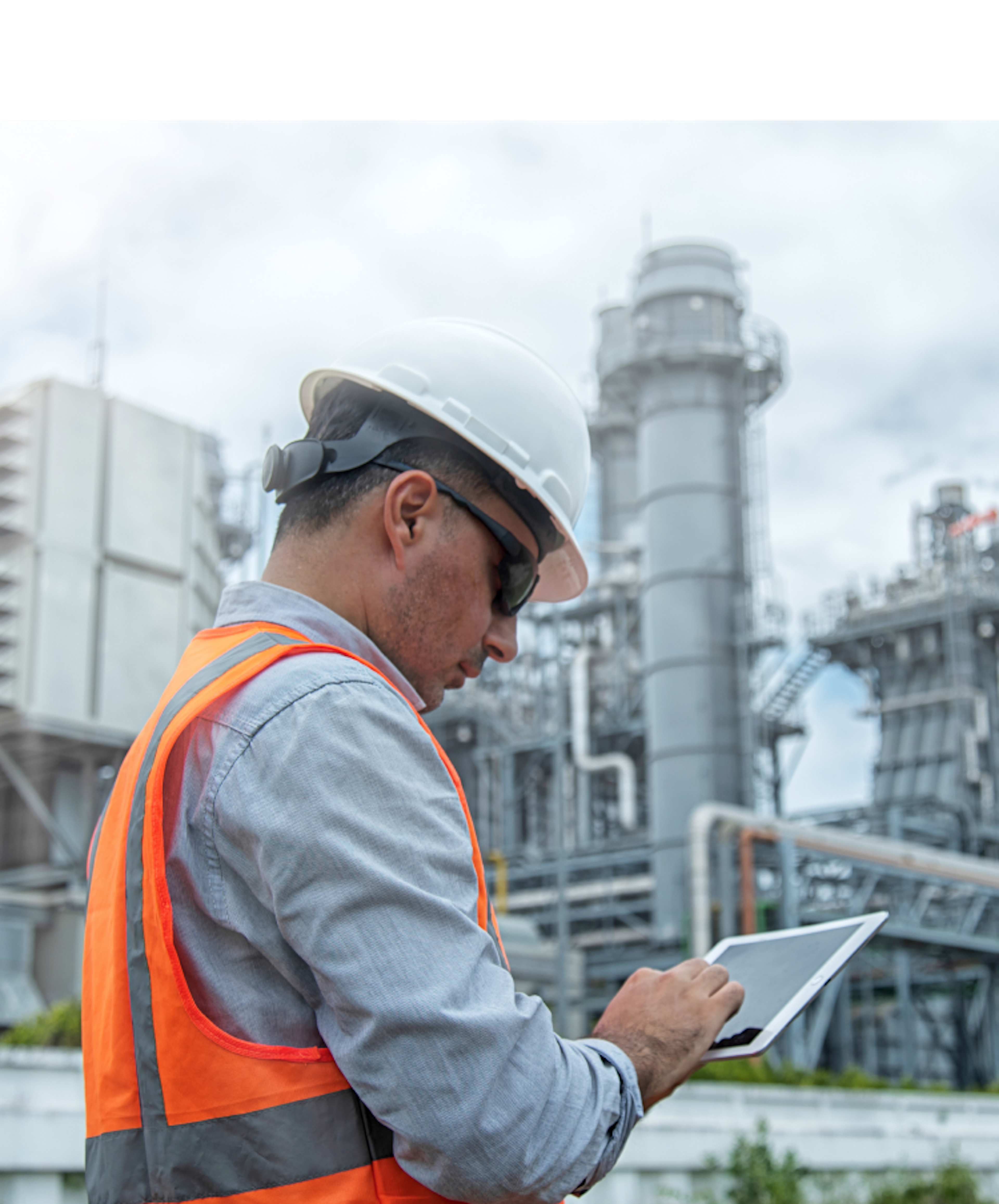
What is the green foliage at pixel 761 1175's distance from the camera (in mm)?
4379

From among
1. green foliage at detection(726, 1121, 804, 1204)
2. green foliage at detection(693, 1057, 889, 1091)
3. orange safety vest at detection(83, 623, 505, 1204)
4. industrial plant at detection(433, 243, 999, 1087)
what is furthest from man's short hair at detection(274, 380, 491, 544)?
industrial plant at detection(433, 243, 999, 1087)

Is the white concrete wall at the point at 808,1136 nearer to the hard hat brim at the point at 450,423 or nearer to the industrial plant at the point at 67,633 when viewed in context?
the hard hat brim at the point at 450,423

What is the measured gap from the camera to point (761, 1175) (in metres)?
4.46

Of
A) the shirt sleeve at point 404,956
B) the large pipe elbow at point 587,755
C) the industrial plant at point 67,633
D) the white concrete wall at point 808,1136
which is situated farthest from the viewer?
the large pipe elbow at point 587,755

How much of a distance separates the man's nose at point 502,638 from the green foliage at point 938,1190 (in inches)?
166

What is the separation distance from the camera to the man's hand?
4.27 ft

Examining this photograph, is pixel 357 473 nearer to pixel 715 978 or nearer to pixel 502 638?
pixel 502 638

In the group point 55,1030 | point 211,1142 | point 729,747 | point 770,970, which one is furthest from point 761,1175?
point 729,747

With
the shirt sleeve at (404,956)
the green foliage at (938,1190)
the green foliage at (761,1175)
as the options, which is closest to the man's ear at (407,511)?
the shirt sleeve at (404,956)

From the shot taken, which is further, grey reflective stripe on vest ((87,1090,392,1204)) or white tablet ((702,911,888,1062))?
white tablet ((702,911,888,1062))

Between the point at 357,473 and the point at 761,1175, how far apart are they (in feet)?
12.6

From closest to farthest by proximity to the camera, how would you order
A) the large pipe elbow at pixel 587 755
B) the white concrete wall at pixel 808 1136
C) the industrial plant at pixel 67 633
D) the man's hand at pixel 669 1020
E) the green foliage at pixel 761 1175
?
the man's hand at pixel 669 1020, the white concrete wall at pixel 808 1136, the green foliage at pixel 761 1175, the industrial plant at pixel 67 633, the large pipe elbow at pixel 587 755

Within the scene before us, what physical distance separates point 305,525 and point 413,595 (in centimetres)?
16

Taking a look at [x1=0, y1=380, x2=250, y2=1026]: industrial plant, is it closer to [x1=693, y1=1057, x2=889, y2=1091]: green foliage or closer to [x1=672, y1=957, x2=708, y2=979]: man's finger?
[x1=693, y1=1057, x2=889, y2=1091]: green foliage
